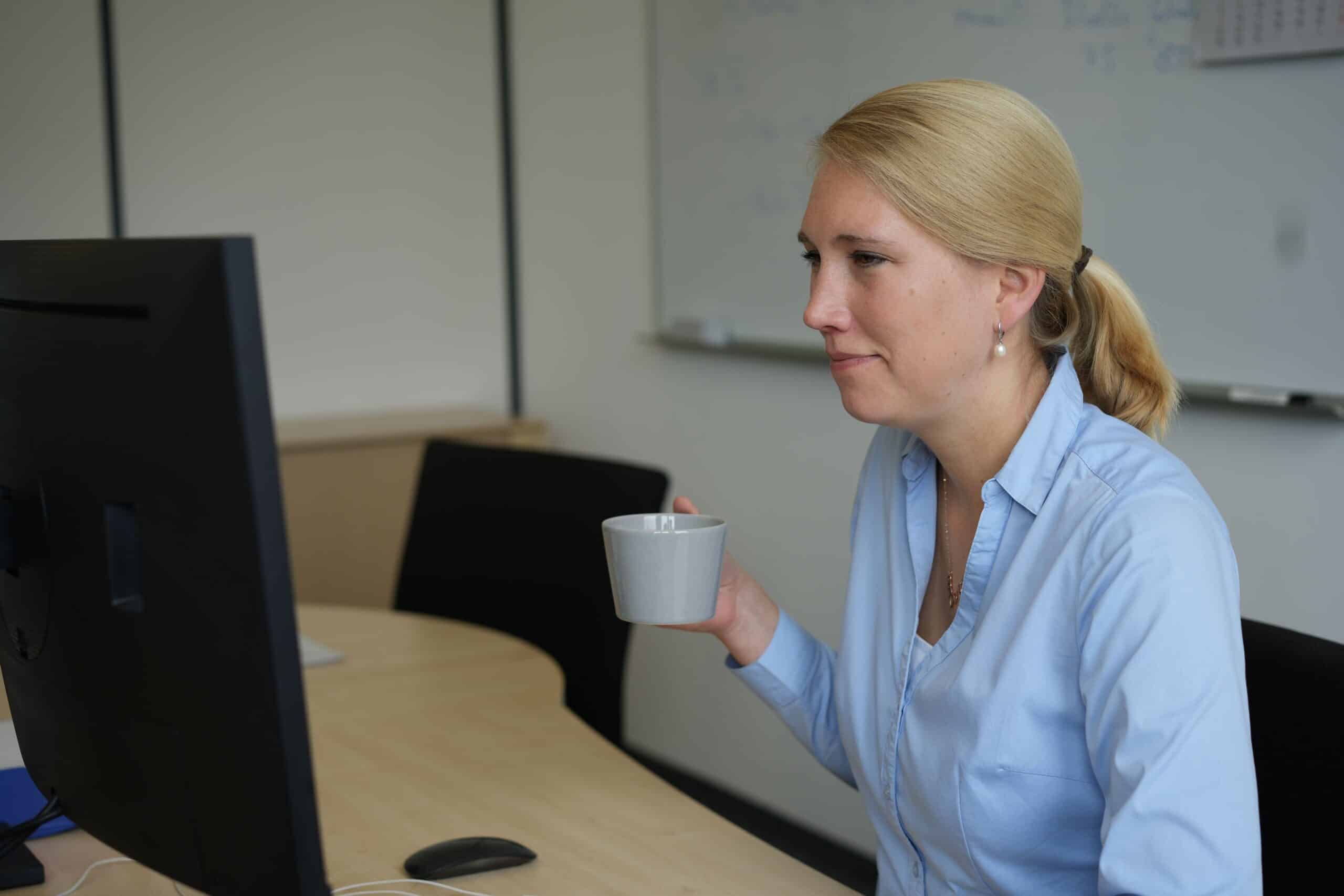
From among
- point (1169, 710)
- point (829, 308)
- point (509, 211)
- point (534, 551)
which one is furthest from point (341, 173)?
point (1169, 710)

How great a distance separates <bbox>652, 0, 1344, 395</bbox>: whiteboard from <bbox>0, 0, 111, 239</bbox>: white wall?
1.53 m

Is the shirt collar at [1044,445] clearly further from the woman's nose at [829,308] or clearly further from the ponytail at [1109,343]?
the woman's nose at [829,308]

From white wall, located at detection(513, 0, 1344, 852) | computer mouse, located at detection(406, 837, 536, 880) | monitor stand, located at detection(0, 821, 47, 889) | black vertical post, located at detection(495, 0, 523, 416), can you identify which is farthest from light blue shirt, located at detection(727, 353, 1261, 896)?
black vertical post, located at detection(495, 0, 523, 416)

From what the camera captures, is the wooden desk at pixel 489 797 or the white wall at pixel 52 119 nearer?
the wooden desk at pixel 489 797

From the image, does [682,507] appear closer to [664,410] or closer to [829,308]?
[829,308]

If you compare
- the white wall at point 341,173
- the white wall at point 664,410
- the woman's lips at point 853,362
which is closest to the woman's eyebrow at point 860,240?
the woman's lips at point 853,362

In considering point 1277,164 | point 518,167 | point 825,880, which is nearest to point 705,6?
point 518,167

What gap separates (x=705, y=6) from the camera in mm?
2971

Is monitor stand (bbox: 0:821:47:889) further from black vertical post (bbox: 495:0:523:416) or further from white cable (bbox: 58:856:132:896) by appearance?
black vertical post (bbox: 495:0:523:416)

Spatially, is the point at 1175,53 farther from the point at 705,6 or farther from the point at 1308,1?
the point at 705,6

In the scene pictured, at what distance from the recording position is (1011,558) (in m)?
1.14

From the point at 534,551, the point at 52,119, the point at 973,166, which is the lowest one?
the point at 534,551

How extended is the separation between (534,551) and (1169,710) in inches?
48.8

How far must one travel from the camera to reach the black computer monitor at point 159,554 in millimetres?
668
